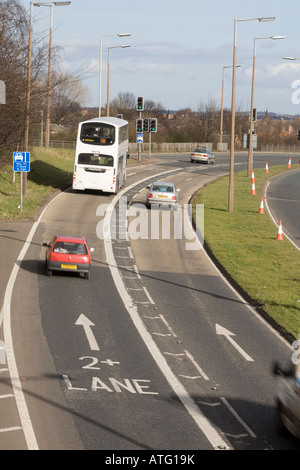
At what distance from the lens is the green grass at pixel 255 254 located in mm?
24344

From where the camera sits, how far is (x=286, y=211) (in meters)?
46.8

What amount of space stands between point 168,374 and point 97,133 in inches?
1195

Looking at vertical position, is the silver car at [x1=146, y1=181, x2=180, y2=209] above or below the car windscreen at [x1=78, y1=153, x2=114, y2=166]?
below

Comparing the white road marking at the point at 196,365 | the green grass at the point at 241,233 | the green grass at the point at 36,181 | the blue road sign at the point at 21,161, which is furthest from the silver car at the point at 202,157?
the white road marking at the point at 196,365

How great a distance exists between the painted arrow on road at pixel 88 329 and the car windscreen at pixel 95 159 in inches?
956

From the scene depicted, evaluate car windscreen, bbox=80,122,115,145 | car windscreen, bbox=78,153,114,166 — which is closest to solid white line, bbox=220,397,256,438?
car windscreen, bbox=78,153,114,166

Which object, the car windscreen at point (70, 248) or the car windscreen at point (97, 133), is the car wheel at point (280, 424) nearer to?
the car windscreen at point (70, 248)

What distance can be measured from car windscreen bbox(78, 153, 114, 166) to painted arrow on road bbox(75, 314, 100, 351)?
956 inches

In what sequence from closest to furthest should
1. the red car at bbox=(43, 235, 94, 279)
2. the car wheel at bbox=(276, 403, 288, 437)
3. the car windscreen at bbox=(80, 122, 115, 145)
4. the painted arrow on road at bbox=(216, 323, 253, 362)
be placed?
the car wheel at bbox=(276, 403, 288, 437), the painted arrow on road at bbox=(216, 323, 253, 362), the red car at bbox=(43, 235, 94, 279), the car windscreen at bbox=(80, 122, 115, 145)

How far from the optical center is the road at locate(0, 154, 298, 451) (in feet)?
44.7

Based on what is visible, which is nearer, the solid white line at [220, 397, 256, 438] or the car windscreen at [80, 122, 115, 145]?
the solid white line at [220, 397, 256, 438]

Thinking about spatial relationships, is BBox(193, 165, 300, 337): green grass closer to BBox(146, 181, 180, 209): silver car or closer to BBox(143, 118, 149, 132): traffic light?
BBox(146, 181, 180, 209): silver car

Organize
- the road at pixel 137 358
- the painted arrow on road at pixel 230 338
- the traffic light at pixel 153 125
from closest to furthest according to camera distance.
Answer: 1. the road at pixel 137 358
2. the painted arrow on road at pixel 230 338
3. the traffic light at pixel 153 125

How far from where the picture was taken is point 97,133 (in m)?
46.0
